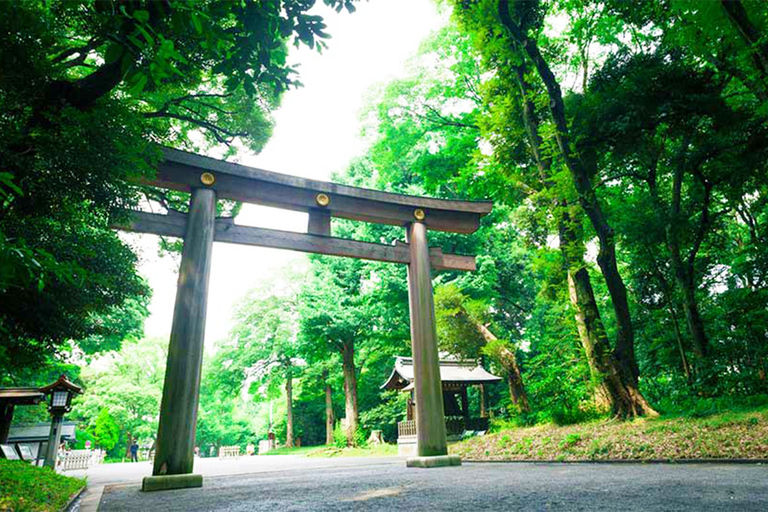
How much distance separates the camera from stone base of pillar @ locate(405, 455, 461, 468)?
20.2ft

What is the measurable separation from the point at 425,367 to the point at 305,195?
11.1 ft

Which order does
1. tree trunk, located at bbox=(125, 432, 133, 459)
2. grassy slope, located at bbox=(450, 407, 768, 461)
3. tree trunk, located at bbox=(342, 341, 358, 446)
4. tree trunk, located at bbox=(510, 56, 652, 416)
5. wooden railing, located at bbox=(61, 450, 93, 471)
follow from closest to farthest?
grassy slope, located at bbox=(450, 407, 768, 461) < tree trunk, located at bbox=(510, 56, 652, 416) < wooden railing, located at bbox=(61, 450, 93, 471) < tree trunk, located at bbox=(342, 341, 358, 446) < tree trunk, located at bbox=(125, 432, 133, 459)

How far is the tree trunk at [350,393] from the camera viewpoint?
63.3 feet

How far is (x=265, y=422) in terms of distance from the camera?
41.6m

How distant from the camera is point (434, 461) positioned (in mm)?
6188

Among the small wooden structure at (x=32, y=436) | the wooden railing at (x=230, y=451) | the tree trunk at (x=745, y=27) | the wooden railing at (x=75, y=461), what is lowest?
the wooden railing at (x=230, y=451)

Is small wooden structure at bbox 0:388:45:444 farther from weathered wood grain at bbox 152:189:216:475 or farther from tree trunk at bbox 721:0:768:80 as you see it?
tree trunk at bbox 721:0:768:80

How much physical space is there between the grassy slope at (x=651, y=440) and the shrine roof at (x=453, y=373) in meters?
8.43

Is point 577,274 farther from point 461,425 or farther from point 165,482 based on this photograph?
point 461,425

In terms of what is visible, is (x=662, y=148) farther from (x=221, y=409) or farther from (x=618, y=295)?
(x=221, y=409)

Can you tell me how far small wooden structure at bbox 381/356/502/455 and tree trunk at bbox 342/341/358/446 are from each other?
1.91 m

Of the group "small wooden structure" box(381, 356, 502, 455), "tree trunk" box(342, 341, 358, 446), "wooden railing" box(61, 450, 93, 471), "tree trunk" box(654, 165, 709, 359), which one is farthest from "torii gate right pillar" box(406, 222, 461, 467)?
"wooden railing" box(61, 450, 93, 471)

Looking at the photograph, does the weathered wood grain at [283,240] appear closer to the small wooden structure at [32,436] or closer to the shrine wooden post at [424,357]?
the shrine wooden post at [424,357]

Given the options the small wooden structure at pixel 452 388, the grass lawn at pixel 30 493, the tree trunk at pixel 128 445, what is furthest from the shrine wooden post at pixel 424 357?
the tree trunk at pixel 128 445
